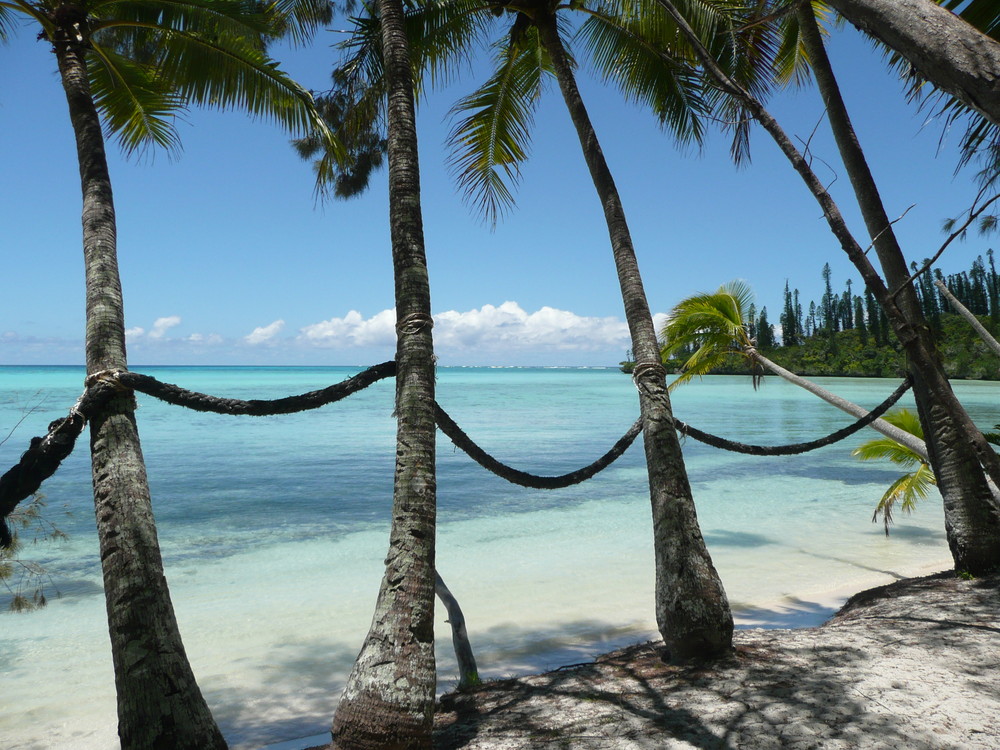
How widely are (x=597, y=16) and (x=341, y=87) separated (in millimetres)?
2461

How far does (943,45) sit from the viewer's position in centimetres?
166

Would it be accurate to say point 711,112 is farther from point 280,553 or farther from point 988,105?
point 280,553

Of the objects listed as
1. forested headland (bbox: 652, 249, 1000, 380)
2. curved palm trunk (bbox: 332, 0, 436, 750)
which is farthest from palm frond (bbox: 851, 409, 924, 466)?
forested headland (bbox: 652, 249, 1000, 380)

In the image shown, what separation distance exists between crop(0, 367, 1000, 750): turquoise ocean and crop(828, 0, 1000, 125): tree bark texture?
12.4ft

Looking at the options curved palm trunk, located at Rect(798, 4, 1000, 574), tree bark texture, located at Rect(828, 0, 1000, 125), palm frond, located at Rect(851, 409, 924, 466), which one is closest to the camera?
tree bark texture, located at Rect(828, 0, 1000, 125)

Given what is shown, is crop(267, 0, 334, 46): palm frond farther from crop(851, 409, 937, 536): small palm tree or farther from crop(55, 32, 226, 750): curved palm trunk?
crop(851, 409, 937, 536): small palm tree

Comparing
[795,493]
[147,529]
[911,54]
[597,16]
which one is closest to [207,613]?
[147,529]

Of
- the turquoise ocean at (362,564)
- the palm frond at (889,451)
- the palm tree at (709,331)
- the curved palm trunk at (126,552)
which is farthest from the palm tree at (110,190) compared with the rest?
the palm frond at (889,451)

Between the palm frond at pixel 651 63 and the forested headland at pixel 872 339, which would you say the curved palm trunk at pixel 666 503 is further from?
the forested headland at pixel 872 339

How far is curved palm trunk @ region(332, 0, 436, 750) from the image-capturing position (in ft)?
9.70

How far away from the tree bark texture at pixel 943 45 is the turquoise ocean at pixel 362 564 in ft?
12.4

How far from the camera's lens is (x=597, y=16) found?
20.4ft

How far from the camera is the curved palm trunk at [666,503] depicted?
4113 millimetres

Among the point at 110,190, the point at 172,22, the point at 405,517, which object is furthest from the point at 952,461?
the point at 172,22
